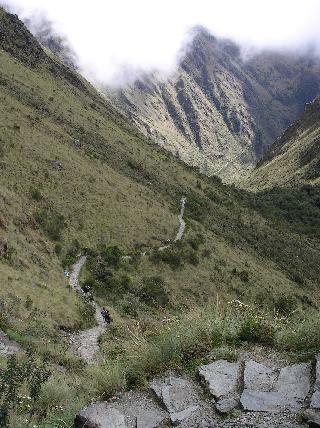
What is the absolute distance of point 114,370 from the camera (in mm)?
6559

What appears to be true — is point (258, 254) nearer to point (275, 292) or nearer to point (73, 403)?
point (275, 292)

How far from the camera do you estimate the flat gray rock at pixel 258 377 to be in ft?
20.7

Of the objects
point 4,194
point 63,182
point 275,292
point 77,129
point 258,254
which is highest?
point 77,129

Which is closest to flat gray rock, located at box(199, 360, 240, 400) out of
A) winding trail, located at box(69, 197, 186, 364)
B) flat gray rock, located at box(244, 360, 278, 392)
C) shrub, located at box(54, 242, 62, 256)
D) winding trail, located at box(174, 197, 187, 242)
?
flat gray rock, located at box(244, 360, 278, 392)

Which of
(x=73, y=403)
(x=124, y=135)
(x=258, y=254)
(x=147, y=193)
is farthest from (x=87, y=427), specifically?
(x=124, y=135)

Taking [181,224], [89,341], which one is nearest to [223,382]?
[89,341]

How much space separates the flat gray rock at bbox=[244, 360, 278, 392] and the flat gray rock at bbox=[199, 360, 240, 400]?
0.13 meters

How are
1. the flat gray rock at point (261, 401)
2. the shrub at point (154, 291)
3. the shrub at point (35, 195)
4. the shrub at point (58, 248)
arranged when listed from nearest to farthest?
the flat gray rock at point (261, 401)
the shrub at point (154, 291)
the shrub at point (58, 248)
the shrub at point (35, 195)

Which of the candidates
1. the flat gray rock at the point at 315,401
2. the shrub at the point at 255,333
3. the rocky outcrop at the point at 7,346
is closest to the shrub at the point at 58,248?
the rocky outcrop at the point at 7,346

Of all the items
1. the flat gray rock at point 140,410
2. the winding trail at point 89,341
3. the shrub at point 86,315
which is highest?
the shrub at point 86,315

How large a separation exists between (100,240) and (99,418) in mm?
50426

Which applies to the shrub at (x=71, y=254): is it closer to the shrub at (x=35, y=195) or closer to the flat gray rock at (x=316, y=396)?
the shrub at (x=35, y=195)

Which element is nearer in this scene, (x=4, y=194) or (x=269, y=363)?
(x=269, y=363)

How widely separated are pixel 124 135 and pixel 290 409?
104 m
